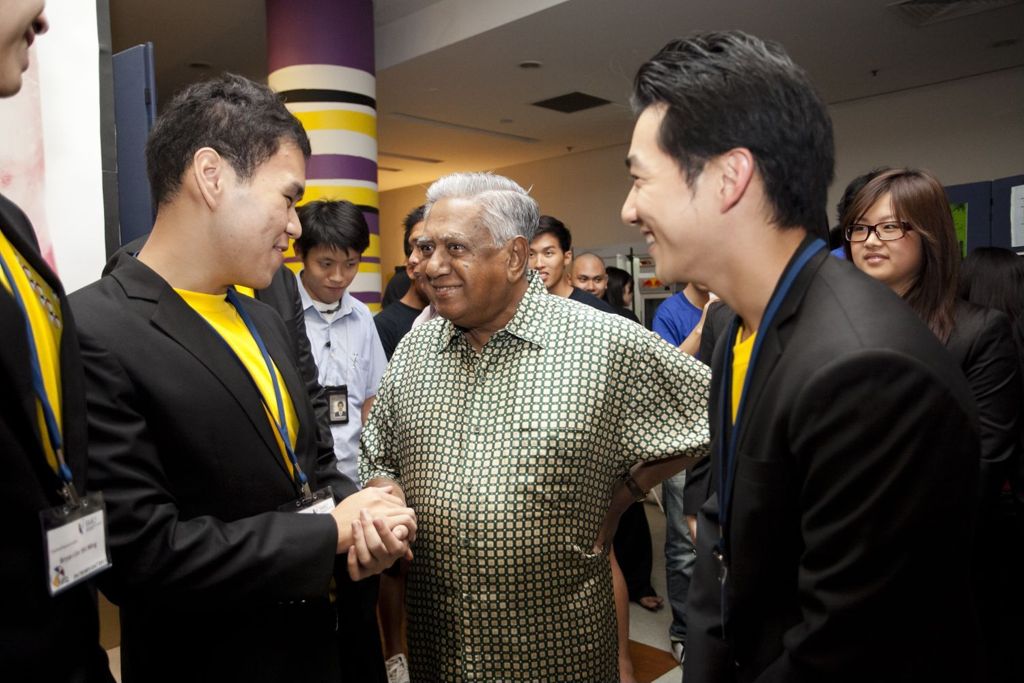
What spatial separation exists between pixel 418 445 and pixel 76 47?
4.24ft

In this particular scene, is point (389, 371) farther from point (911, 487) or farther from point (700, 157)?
point (911, 487)

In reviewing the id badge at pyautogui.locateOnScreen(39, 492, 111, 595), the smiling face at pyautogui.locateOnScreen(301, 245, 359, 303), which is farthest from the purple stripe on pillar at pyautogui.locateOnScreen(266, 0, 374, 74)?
the id badge at pyautogui.locateOnScreen(39, 492, 111, 595)

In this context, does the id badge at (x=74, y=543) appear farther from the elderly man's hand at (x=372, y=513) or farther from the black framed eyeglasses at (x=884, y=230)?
the black framed eyeglasses at (x=884, y=230)

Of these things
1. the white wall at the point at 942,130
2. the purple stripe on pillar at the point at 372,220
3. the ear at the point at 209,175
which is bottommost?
the ear at the point at 209,175

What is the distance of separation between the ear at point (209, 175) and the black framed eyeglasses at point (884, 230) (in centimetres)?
174

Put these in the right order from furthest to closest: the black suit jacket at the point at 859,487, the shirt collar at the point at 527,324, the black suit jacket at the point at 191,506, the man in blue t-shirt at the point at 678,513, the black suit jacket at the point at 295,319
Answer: the man in blue t-shirt at the point at 678,513, the black suit jacket at the point at 295,319, the shirt collar at the point at 527,324, the black suit jacket at the point at 191,506, the black suit jacket at the point at 859,487

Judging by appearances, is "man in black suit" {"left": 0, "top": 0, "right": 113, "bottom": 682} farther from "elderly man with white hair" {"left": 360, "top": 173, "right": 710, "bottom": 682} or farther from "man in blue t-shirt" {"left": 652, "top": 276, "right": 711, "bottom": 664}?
"man in blue t-shirt" {"left": 652, "top": 276, "right": 711, "bottom": 664}

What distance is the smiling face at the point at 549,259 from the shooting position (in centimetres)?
355

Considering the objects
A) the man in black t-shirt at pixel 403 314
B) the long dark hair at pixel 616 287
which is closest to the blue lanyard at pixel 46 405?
the man in black t-shirt at pixel 403 314

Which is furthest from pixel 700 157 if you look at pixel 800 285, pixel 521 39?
pixel 521 39

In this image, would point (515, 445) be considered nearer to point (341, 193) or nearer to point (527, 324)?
point (527, 324)

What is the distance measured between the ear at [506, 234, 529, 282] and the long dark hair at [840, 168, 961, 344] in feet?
3.54

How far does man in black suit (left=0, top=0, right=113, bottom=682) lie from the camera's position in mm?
806

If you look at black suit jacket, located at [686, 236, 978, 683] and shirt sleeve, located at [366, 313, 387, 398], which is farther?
shirt sleeve, located at [366, 313, 387, 398]
